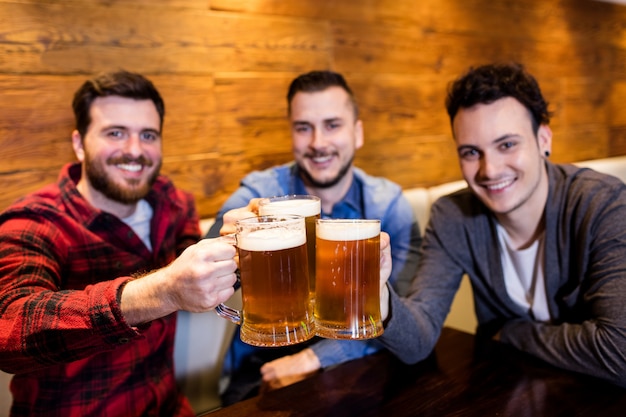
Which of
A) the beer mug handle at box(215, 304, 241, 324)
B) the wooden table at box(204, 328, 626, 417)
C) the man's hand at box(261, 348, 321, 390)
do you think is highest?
the beer mug handle at box(215, 304, 241, 324)

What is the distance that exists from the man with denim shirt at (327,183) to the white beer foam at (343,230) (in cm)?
103

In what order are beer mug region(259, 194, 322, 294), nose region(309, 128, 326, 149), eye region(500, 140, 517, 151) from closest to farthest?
beer mug region(259, 194, 322, 294) < eye region(500, 140, 517, 151) < nose region(309, 128, 326, 149)

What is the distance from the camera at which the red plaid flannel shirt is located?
108 centimetres

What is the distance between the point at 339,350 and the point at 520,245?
69 centimetres

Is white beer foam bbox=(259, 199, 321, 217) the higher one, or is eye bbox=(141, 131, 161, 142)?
eye bbox=(141, 131, 161, 142)

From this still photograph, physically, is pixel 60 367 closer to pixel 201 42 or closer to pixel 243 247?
pixel 243 247

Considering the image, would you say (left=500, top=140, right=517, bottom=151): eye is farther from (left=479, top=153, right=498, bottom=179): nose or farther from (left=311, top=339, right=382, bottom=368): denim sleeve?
(left=311, top=339, right=382, bottom=368): denim sleeve

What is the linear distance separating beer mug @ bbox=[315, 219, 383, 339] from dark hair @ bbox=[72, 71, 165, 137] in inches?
44.7

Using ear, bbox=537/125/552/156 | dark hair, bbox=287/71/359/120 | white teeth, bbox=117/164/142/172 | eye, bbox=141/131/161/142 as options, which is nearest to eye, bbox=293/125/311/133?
dark hair, bbox=287/71/359/120

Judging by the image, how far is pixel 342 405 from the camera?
114cm

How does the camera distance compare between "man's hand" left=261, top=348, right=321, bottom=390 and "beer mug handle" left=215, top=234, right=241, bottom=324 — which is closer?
"beer mug handle" left=215, top=234, right=241, bottom=324

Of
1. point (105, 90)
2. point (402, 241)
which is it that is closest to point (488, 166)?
point (402, 241)

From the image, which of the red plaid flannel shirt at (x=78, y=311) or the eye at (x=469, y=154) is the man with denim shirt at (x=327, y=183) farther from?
the eye at (x=469, y=154)

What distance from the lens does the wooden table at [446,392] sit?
1105 millimetres
